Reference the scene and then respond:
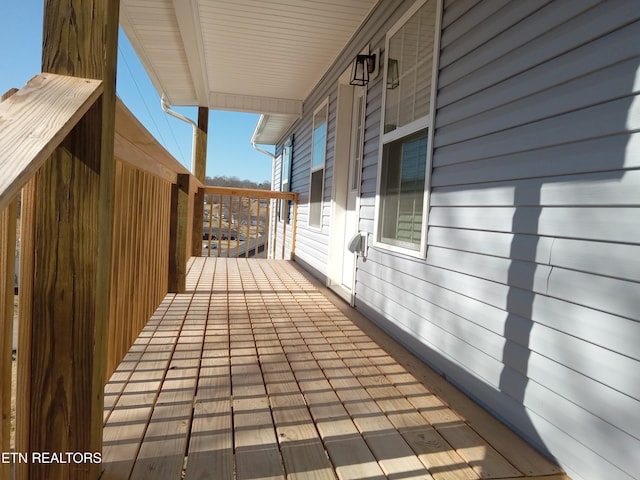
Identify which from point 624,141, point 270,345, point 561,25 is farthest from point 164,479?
point 561,25

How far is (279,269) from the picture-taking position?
19.8ft

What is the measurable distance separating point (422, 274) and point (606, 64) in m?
1.45

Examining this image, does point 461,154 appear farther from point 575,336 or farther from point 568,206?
point 575,336

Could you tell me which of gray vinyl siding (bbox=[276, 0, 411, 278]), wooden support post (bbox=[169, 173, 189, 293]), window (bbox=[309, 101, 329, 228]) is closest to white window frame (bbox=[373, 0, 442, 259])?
gray vinyl siding (bbox=[276, 0, 411, 278])

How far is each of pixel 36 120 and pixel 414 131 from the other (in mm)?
2337

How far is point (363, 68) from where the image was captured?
3.78 metres

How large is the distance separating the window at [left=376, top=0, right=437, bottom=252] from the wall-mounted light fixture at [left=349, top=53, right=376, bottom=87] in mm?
330

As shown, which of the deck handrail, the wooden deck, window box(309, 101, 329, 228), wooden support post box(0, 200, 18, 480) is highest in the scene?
window box(309, 101, 329, 228)

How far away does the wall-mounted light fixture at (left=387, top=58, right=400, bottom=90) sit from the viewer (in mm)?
3174

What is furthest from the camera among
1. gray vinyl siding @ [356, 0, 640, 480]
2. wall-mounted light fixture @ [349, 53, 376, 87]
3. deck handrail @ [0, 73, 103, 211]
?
wall-mounted light fixture @ [349, 53, 376, 87]

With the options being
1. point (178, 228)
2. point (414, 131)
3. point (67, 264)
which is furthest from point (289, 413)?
point (178, 228)

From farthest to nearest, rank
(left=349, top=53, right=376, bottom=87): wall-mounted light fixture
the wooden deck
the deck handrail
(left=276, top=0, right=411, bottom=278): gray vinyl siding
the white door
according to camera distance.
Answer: the white door < (left=349, top=53, right=376, bottom=87): wall-mounted light fixture < (left=276, top=0, right=411, bottom=278): gray vinyl siding < the wooden deck < the deck handrail

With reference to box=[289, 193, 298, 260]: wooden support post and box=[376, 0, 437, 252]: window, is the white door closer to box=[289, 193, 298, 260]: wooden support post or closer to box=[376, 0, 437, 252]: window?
box=[376, 0, 437, 252]: window

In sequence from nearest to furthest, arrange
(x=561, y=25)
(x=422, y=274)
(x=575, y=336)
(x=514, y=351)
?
(x=575, y=336)
(x=561, y=25)
(x=514, y=351)
(x=422, y=274)
